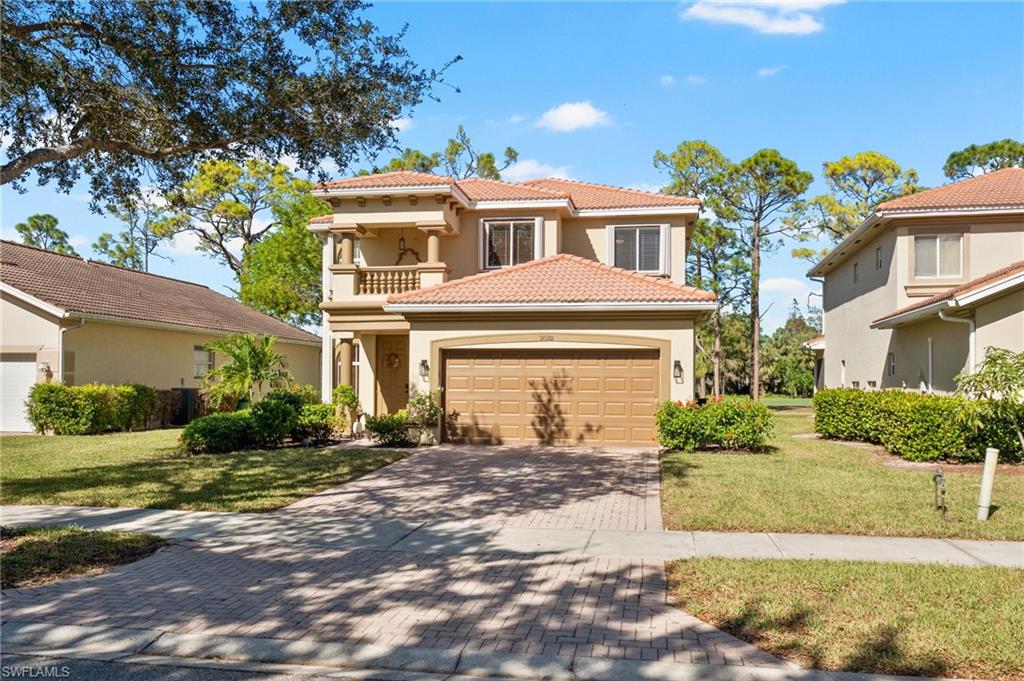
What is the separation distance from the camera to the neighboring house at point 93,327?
21438 mm

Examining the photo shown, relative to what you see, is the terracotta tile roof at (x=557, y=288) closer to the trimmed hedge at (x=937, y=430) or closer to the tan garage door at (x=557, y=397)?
the tan garage door at (x=557, y=397)

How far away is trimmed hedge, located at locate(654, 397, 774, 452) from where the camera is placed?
15.9m

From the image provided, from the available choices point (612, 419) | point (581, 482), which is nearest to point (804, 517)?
point (581, 482)

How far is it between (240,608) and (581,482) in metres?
7.32

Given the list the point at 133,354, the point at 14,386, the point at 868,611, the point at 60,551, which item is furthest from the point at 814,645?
the point at 133,354

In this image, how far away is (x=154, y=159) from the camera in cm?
1113

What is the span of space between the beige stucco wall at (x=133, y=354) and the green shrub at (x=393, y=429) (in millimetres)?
10698

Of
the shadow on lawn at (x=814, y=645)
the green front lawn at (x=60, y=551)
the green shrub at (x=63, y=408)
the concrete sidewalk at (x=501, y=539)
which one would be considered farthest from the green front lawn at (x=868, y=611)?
the green shrub at (x=63, y=408)

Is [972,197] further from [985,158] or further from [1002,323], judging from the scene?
[985,158]

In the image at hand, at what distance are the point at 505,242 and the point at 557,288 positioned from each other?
13.9 feet

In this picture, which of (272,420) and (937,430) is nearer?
(937,430)

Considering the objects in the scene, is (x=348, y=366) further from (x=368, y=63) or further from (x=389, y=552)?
(x=389, y=552)

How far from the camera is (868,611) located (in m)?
6.07

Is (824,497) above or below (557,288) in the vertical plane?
below
